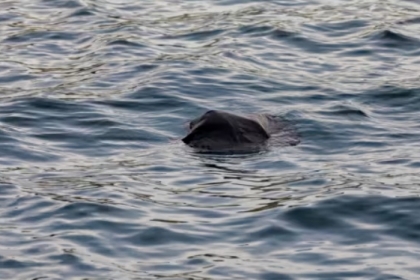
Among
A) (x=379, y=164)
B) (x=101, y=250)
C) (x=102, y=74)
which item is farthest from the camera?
(x=102, y=74)

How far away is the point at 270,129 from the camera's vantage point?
42.2 ft

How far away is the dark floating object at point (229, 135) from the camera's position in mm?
12141

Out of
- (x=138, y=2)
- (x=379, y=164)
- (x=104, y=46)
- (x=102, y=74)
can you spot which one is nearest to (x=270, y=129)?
(x=379, y=164)

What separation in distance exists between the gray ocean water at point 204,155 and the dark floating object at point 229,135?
17 cm

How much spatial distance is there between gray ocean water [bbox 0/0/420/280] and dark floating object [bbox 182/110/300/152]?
0.17m

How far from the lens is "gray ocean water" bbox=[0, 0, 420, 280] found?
9.48 meters

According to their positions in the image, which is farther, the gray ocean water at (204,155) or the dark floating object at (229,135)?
the dark floating object at (229,135)

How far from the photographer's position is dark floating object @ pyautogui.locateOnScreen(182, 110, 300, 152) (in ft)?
39.8

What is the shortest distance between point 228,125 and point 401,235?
9.28ft

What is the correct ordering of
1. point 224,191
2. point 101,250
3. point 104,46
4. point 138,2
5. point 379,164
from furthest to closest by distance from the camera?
point 138,2 → point 104,46 → point 379,164 → point 224,191 → point 101,250

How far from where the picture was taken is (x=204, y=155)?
12.0 meters

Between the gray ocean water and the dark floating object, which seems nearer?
the gray ocean water

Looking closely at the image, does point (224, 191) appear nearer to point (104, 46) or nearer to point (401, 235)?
point (401, 235)

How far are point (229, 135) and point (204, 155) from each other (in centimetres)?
34
